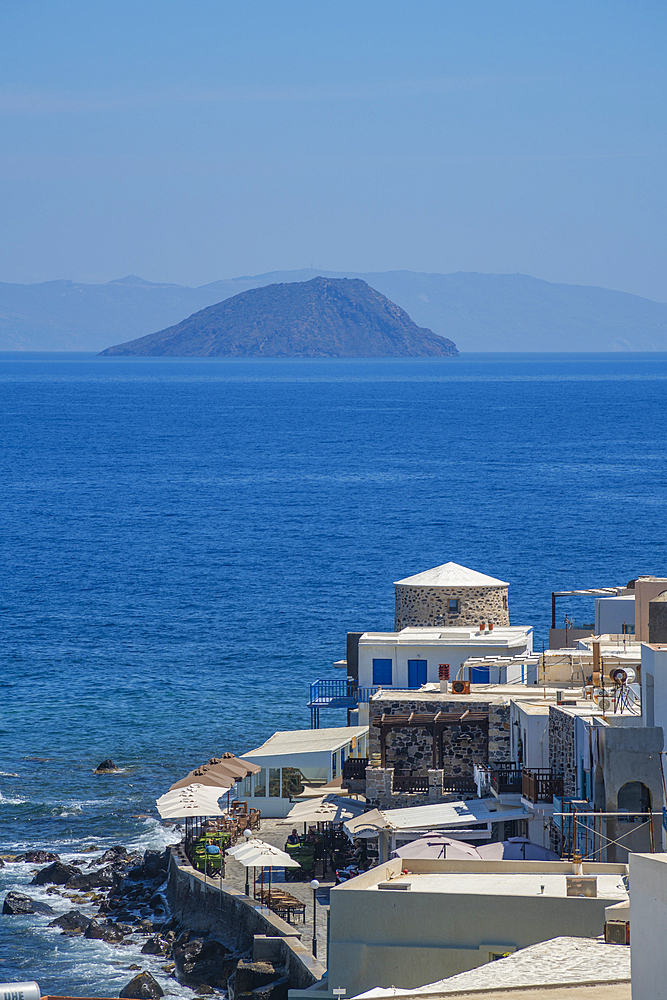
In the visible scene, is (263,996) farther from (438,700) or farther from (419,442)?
(419,442)

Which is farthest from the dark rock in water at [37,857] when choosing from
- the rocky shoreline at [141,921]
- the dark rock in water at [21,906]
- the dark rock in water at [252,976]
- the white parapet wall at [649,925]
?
the white parapet wall at [649,925]

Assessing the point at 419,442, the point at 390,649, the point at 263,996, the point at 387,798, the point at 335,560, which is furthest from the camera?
the point at 419,442

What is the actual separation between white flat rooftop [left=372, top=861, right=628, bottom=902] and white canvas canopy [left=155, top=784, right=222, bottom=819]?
12.4m

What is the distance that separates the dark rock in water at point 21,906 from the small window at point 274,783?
700 cm

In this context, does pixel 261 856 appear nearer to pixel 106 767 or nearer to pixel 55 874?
pixel 55 874

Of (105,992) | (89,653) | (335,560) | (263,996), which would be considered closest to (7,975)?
(105,992)

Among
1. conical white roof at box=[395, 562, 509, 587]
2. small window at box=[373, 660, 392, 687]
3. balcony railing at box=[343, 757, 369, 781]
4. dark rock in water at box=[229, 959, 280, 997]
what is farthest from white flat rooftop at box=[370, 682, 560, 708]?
conical white roof at box=[395, 562, 509, 587]

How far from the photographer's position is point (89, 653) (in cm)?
6700

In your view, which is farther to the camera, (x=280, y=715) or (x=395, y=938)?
(x=280, y=715)

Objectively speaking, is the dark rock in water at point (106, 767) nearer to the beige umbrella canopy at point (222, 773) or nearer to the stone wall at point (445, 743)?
the beige umbrella canopy at point (222, 773)

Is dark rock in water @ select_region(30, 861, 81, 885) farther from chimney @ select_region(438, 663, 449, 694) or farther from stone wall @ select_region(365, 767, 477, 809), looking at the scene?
chimney @ select_region(438, 663, 449, 694)

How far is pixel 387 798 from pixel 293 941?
5.32 m

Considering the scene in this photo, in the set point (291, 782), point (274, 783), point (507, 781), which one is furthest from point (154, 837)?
point (507, 781)

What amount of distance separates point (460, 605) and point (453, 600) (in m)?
0.27
